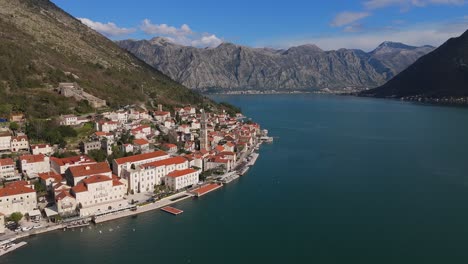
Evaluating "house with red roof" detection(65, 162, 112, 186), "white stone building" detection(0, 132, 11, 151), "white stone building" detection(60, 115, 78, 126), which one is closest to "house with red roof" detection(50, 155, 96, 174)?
"house with red roof" detection(65, 162, 112, 186)

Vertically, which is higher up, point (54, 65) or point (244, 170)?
point (54, 65)

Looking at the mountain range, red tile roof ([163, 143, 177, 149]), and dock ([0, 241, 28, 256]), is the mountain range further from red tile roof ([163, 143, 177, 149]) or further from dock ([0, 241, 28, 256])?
dock ([0, 241, 28, 256])

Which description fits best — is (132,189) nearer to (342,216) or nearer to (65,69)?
(342,216)

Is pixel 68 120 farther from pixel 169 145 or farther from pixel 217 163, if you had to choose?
pixel 217 163

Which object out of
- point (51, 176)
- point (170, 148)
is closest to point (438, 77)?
point (170, 148)

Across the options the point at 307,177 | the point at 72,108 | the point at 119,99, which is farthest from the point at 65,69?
the point at 307,177

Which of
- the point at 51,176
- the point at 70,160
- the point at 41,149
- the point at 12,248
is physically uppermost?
the point at 41,149

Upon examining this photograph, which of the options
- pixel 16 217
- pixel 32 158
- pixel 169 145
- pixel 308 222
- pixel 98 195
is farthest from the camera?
pixel 169 145
